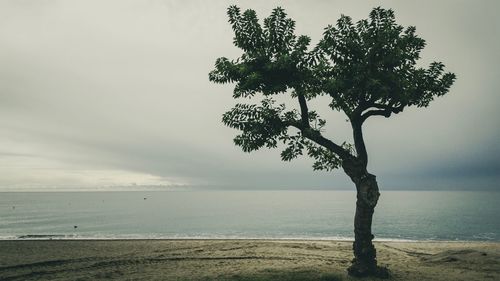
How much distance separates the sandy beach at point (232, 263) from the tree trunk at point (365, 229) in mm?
905

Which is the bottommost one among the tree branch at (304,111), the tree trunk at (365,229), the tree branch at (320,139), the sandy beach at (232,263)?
the sandy beach at (232,263)

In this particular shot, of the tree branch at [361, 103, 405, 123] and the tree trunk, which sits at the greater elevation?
the tree branch at [361, 103, 405, 123]

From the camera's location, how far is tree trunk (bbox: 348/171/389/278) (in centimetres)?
1520

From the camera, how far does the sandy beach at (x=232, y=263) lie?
1691cm

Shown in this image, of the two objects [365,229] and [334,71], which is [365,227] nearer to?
[365,229]

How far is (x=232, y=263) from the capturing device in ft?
67.3

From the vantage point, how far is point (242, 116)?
16.0 metres

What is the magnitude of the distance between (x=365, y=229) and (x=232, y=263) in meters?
9.19

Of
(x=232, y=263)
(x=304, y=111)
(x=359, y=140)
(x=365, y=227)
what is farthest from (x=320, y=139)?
(x=232, y=263)

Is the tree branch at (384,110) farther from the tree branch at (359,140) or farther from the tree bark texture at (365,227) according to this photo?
the tree bark texture at (365,227)

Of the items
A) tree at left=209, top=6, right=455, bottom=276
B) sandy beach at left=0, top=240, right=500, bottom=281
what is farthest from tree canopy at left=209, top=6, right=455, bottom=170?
sandy beach at left=0, top=240, right=500, bottom=281

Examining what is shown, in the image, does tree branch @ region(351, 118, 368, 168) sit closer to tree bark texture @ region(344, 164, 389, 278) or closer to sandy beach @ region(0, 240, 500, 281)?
tree bark texture @ region(344, 164, 389, 278)

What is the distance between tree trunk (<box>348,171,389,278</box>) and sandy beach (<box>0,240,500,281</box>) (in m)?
0.90

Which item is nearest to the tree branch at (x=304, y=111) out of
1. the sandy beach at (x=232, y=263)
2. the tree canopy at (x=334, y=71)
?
the tree canopy at (x=334, y=71)
